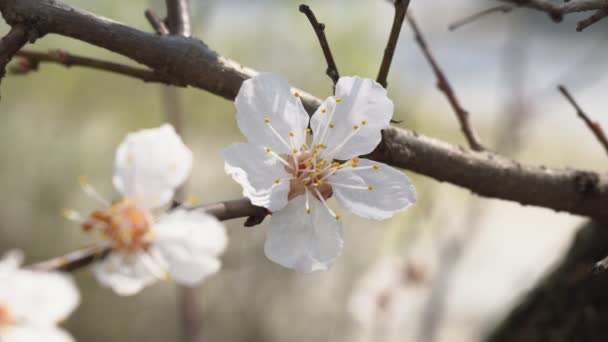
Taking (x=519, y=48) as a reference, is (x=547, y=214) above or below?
below

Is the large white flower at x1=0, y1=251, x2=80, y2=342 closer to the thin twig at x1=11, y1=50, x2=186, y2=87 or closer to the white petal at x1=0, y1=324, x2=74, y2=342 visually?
the white petal at x1=0, y1=324, x2=74, y2=342

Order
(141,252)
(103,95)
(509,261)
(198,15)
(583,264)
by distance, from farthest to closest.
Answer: (103,95) < (509,261) < (198,15) < (583,264) < (141,252)

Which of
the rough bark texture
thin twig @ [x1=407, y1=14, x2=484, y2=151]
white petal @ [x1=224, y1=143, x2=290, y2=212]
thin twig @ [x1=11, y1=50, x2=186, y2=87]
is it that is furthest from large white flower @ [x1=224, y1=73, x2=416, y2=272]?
the rough bark texture

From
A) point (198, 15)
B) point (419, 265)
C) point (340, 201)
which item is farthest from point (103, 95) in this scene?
point (340, 201)

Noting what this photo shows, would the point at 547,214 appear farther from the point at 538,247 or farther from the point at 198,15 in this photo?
the point at 198,15

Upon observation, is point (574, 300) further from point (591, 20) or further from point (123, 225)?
point (123, 225)
